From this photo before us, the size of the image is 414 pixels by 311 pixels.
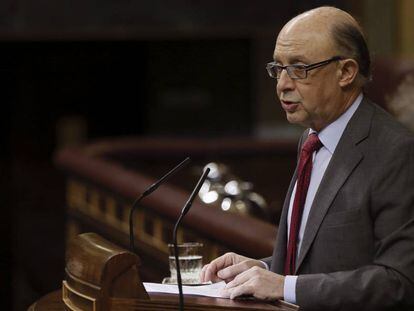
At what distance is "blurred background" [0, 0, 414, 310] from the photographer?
8.93 metres

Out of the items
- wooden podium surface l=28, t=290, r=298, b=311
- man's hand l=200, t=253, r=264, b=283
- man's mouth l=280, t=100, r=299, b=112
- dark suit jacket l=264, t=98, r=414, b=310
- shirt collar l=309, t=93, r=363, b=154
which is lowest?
man's hand l=200, t=253, r=264, b=283

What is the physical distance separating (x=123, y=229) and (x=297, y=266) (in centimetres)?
386

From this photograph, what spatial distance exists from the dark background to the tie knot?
5997 millimetres

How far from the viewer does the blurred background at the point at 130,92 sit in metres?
8.93

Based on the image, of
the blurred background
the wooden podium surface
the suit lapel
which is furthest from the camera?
the blurred background

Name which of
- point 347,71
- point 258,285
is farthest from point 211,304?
point 347,71

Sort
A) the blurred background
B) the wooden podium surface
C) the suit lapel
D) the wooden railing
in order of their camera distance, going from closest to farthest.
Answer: the wooden podium surface
the suit lapel
the wooden railing
the blurred background

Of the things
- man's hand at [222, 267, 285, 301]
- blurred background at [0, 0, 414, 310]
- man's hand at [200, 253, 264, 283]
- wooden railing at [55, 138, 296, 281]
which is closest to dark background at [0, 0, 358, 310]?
blurred background at [0, 0, 414, 310]

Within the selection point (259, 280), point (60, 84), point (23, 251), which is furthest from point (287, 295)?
point (60, 84)

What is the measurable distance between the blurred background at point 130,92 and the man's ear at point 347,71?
236 inches

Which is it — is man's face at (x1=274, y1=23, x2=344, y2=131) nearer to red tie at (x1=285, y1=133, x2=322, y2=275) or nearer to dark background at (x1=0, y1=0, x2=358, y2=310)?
red tie at (x1=285, y1=133, x2=322, y2=275)

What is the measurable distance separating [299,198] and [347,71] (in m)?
0.32

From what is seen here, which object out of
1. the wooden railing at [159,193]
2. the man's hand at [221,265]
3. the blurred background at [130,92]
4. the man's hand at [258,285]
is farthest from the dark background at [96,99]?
the man's hand at [258,285]

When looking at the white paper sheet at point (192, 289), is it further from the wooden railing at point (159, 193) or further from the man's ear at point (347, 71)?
the wooden railing at point (159, 193)
